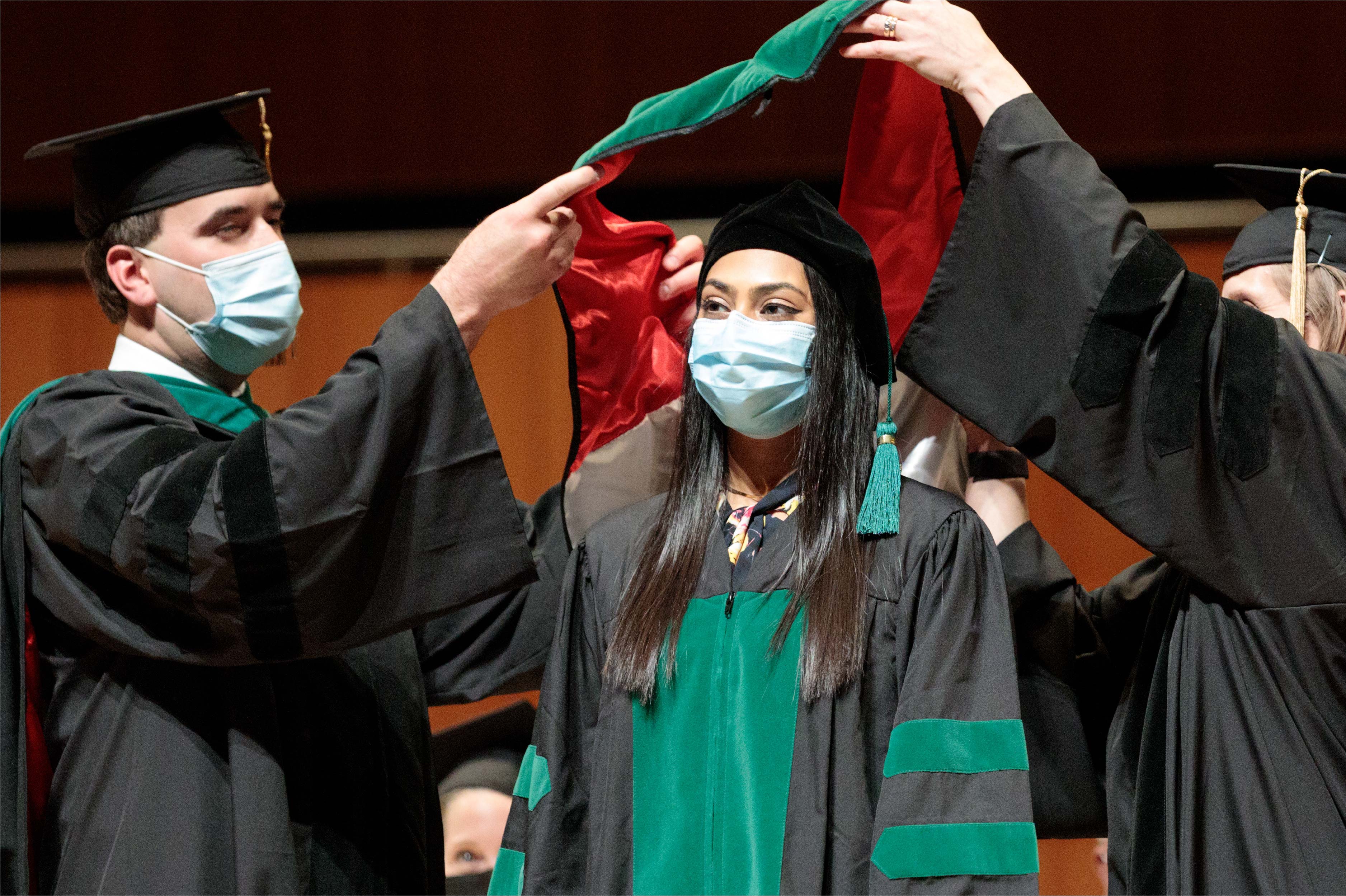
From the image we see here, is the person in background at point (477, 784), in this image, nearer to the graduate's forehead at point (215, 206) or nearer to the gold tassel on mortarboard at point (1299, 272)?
the graduate's forehead at point (215, 206)

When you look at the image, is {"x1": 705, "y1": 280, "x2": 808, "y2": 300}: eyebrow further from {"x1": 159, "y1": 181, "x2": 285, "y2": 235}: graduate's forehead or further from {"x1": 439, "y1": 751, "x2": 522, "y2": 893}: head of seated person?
{"x1": 439, "y1": 751, "x2": 522, "y2": 893}: head of seated person

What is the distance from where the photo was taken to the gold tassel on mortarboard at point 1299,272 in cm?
223

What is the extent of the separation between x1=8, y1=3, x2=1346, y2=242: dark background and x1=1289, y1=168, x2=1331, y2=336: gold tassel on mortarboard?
2.06 m

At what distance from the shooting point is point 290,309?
8.52ft

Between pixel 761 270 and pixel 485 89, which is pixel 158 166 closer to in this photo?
pixel 761 270

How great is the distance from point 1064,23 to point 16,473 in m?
3.45

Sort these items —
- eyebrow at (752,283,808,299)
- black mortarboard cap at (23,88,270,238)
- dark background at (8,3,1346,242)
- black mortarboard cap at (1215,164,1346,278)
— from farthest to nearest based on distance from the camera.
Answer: dark background at (8,3,1346,242) → black mortarboard cap at (23,88,270,238) → black mortarboard cap at (1215,164,1346,278) → eyebrow at (752,283,808,299)

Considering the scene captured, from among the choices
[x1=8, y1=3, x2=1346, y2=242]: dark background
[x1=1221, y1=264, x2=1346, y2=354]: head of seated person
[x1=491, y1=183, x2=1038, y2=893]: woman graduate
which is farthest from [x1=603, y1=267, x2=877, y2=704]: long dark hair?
[x1=8, y1=3, x2=1346, y2=242]: dark background

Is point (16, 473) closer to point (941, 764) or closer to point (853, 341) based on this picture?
point (853, 341)

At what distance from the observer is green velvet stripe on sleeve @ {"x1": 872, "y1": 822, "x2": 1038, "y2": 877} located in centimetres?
179

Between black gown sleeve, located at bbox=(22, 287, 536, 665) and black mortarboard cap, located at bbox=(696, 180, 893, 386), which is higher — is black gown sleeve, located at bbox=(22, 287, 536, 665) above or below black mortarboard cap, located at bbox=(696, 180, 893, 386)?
below

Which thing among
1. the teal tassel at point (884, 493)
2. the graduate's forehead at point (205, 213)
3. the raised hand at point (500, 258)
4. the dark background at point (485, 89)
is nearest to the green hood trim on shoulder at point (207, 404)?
the graduate's forehead at point (205, 213)

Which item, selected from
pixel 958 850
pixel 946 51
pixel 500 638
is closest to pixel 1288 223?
pixel 946 51

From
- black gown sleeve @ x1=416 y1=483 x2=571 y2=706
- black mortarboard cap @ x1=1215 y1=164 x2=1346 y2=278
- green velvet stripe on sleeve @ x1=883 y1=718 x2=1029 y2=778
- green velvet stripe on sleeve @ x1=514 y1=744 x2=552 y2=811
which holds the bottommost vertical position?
black gown sleeve @ x1=416 y1=483 x2=571 y2=706
